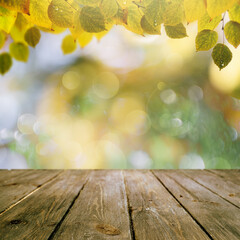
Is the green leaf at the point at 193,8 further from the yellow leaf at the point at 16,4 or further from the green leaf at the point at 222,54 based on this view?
the yellow leaf at the point at 16,4

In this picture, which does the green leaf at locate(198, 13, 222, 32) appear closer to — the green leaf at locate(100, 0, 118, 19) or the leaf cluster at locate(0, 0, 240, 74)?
the leaf cluster at locate(0, 0, 240, 74)

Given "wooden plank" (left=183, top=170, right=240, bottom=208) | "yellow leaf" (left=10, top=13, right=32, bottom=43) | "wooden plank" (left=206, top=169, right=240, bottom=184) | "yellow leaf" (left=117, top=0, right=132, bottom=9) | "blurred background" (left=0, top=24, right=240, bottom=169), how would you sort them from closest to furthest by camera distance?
"yellow leaf" (left=117, top=0, right=132, bottom=9) < "yellow leaf" (left=10, top=13, right=32, bottom=43) < "wooden plank" (left=183, top=170, right=240, bottom=208) < "wooden plank" (left=206, top=169, right=240, bottom=184) < "blurred background" (left=0, top=24, right=240, bottom=169)

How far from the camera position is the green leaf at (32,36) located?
68cm

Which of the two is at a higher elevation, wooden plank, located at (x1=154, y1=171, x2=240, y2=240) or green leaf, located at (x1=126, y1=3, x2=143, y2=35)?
green leaf, located at (x1=126, y1=3, x2=143, y2=35)

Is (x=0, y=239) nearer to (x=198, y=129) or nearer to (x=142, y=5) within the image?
(x=142, y=5)

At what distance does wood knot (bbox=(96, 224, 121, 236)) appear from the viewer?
0.49m

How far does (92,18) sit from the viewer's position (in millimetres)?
505

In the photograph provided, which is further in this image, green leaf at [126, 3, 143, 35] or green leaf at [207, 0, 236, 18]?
green leaf at [126, 3, 143, 35]

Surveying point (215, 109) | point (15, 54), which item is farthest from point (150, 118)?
point (15, 54)

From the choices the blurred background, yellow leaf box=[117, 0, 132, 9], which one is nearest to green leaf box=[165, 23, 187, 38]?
yellow leaf box=[117, 0, 132, 9]

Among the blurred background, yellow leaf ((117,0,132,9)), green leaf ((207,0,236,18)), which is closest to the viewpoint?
green leaf ((207,0,236,18))

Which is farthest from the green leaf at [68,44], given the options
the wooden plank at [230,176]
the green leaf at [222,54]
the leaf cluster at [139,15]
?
the wooden plank at [230,176]

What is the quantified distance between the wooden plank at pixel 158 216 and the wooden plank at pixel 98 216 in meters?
0.03

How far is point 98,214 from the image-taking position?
60 centimetres
